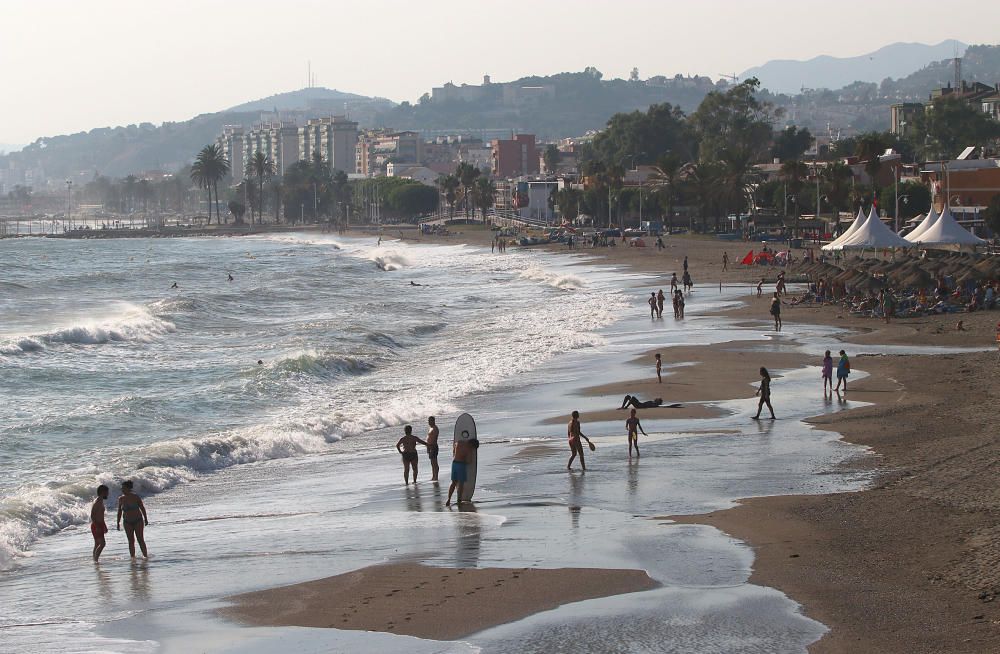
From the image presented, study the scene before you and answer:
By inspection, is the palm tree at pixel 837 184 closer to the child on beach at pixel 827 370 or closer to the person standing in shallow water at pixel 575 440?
the child on beach at pixel 827 370

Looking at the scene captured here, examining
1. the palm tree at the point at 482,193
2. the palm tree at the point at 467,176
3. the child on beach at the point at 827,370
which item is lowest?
the child on beach at the point at 827,370

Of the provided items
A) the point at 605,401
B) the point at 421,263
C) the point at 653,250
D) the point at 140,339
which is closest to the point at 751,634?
the point at 605,401

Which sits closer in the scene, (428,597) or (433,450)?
(428,597)

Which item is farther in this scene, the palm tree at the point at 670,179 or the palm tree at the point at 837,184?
the palm tree at the point at 670,179

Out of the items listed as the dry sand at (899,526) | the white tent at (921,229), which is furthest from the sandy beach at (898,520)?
the white tent at (921,229)

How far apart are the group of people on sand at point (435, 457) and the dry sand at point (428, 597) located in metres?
3.18

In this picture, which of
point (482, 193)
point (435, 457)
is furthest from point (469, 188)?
point (435, 457)

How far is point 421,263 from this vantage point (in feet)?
297

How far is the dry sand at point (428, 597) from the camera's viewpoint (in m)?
10.7

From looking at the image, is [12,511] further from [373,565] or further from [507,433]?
[507,433]

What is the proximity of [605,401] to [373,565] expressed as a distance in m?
11.7

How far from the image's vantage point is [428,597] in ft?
37.2

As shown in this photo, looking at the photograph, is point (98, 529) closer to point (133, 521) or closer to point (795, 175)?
point (133, 521)

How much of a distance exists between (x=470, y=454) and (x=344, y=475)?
3628 millimetres
